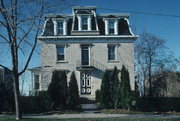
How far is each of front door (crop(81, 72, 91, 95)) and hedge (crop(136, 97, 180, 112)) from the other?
916 centimetres

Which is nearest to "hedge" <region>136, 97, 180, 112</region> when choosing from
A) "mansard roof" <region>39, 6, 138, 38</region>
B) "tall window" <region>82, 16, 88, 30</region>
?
"mansard roof" <region>39, 6, 138, 38</region>

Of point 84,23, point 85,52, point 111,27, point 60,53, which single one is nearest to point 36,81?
point 60,53

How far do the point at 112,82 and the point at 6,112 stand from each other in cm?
877

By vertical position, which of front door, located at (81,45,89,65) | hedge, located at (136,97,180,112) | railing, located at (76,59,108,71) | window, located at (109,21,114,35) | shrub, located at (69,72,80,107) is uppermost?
window, located at (109,21,114,35)

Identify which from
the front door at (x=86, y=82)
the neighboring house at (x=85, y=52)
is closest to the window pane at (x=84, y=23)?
the neighboring house at (x=85, y=52)

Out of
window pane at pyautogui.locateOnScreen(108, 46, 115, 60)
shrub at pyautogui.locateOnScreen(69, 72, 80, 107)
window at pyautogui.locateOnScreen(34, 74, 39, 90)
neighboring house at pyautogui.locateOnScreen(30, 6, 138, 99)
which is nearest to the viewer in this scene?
shrub at pyautogui.locateOnScreen(69, 72, 80, 107)

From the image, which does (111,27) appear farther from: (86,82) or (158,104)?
(158,104)

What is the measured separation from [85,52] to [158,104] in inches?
444

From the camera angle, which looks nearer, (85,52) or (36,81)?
(85,52)

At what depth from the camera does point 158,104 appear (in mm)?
21641

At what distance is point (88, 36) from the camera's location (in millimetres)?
29078

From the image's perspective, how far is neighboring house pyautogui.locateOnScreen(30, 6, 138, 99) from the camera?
2928 cm

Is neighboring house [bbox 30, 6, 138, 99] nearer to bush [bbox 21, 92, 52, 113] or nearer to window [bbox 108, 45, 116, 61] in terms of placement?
window [bbox 108, 45, 116, 61]

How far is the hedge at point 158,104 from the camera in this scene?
69.8ft
